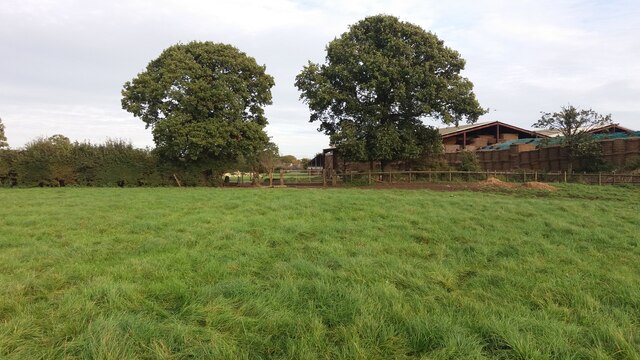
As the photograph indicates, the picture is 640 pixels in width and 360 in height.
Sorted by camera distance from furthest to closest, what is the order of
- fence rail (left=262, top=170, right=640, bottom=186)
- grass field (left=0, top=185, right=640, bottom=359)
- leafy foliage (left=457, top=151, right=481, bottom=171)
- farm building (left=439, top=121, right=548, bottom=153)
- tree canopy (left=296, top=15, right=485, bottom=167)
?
farm building (left=439, top=121, right=548, bottom=153), leafy foliage (left=457, top=151, right=481, bottom=171), tree canopy (left=296, top=15, right=485, bottom=167), fence rail (left=262, top=170, right=640, bottom=186), grass field (left=0, top=185, right=640, bottom=359)

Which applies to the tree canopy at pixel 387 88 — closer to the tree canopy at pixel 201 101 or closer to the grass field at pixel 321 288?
the tree canopy at pixel 201 101

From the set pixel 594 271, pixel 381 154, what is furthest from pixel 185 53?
pixel 594 271

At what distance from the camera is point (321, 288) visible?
4.14 metres

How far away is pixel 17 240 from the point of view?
676cm

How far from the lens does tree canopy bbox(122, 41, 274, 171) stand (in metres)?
24.8

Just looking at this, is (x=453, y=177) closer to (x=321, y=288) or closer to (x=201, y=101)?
(x=201, y=101)

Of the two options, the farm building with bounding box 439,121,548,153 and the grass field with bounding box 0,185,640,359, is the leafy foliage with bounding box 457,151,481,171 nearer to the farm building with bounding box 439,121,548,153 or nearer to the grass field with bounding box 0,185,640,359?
the farm building with bounding box 439,121,548,153

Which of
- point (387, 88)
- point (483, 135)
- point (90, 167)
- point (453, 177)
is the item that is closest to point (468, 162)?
point (453, 177)

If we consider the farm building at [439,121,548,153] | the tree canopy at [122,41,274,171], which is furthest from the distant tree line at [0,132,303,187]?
the farm building at [439,121,548,153]

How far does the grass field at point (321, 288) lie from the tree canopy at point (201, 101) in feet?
55.0

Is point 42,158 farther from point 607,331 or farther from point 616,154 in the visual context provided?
point 616,154

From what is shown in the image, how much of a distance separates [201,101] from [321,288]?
76.7ft

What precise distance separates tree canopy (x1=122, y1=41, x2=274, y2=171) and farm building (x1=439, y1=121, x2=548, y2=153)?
19.3 m

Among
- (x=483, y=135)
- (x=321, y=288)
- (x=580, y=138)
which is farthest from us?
(x=483, y=135)
